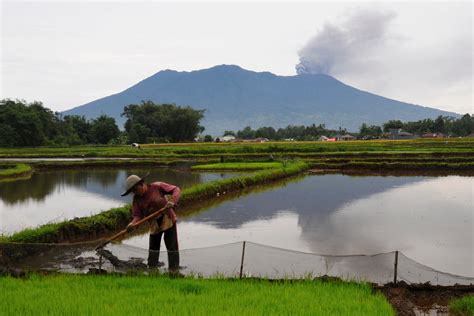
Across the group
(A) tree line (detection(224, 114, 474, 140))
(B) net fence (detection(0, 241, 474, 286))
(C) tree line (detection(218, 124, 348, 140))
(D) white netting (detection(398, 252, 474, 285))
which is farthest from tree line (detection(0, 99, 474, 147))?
(D) white netting (detection(398, 252, 474, 285))

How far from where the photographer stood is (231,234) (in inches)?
350

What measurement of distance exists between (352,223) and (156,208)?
5.50 m

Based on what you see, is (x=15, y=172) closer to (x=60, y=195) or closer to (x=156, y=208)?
(x=60, y=195)

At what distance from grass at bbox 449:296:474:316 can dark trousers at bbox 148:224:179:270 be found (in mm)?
2858

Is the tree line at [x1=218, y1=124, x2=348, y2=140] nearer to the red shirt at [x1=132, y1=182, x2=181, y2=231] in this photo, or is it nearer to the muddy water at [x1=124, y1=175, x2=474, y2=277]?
the muddy water at [x1=124, y1=175, x2=474, y2=277]

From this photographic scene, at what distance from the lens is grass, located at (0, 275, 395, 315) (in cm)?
394

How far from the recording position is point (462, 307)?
4.43 meters

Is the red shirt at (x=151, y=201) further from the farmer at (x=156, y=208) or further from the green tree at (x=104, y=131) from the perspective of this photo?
the green tree at (x=104, y=131)

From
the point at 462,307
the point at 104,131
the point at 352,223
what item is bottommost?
the point at 352,223

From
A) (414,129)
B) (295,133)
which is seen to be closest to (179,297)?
(414,129)

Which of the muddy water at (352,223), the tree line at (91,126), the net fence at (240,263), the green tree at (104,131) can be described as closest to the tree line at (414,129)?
the tree line at (91,126)

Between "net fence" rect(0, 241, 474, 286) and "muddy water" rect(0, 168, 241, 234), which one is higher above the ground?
"net fence" rect(0, 241, 474, 286)

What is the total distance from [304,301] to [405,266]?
1.60m

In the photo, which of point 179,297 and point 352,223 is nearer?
point 179,297
